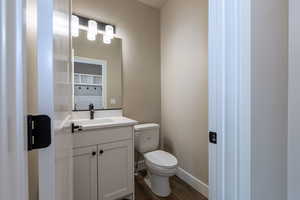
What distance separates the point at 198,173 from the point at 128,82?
146cm

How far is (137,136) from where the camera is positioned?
6.65 feet

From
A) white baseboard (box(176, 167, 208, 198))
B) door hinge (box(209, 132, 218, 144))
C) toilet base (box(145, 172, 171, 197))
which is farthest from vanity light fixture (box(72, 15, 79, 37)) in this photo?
white baseboard (box(176, 167, 208, 198))

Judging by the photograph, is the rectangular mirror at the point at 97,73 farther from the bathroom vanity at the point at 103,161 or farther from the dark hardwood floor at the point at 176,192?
the dark hardwood floor at the point at 176,192

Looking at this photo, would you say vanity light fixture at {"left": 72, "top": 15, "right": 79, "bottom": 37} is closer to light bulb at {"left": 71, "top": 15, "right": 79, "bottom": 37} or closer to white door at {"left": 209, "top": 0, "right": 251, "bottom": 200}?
light bulb at {"left": 71, "top": 15, "right": 79, "bottom": 37}

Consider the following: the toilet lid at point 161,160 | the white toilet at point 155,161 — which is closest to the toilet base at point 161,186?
the white toilet at point 155,161

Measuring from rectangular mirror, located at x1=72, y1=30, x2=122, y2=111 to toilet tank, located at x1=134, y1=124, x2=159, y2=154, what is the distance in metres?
0.42

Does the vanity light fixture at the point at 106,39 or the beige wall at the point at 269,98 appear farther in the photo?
the vanity light fixture at the point at 106,39

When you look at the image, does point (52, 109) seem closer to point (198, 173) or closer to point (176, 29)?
point (198, 173)

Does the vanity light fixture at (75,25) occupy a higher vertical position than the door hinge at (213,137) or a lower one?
higher

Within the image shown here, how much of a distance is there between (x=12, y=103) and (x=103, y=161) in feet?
4.37

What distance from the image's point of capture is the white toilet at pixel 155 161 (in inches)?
67.1


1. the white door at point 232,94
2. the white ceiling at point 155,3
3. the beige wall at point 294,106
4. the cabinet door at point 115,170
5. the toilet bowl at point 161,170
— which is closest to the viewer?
the white door at point 232,94

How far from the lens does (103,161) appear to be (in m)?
1.51

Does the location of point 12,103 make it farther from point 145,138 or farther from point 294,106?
point 145,138
